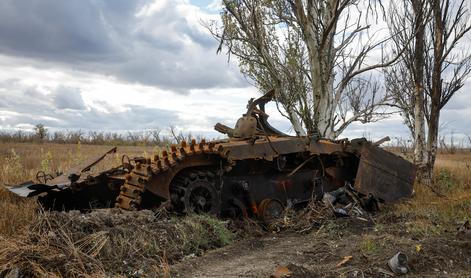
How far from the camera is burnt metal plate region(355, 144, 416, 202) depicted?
935 cm

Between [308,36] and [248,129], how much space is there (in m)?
4.86

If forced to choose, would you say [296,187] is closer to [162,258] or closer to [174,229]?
[174,229]

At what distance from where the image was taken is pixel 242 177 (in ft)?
26.2

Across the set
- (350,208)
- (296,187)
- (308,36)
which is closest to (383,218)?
(350,208)

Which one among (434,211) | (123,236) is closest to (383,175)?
(434,211)

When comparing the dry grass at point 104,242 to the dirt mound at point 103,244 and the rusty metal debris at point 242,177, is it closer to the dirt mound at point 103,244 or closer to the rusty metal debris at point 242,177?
the dirt mound at point 103,244

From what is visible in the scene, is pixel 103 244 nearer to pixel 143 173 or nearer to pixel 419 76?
pixel 143 173

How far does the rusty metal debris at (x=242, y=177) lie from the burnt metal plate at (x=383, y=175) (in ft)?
0.05

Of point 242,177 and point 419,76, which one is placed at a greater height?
point 419,76

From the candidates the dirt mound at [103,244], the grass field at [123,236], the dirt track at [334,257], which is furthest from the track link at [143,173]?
the dirt track at [334,257]

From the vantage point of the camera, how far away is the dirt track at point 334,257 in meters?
4.80

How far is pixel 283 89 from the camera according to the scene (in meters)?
13.8

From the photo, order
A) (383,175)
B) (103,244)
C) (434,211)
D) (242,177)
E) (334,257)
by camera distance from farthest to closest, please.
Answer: (383,175)
(434,211)
(242,177)
(334,257)
(103,244)

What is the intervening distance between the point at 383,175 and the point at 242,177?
3.00 meters
